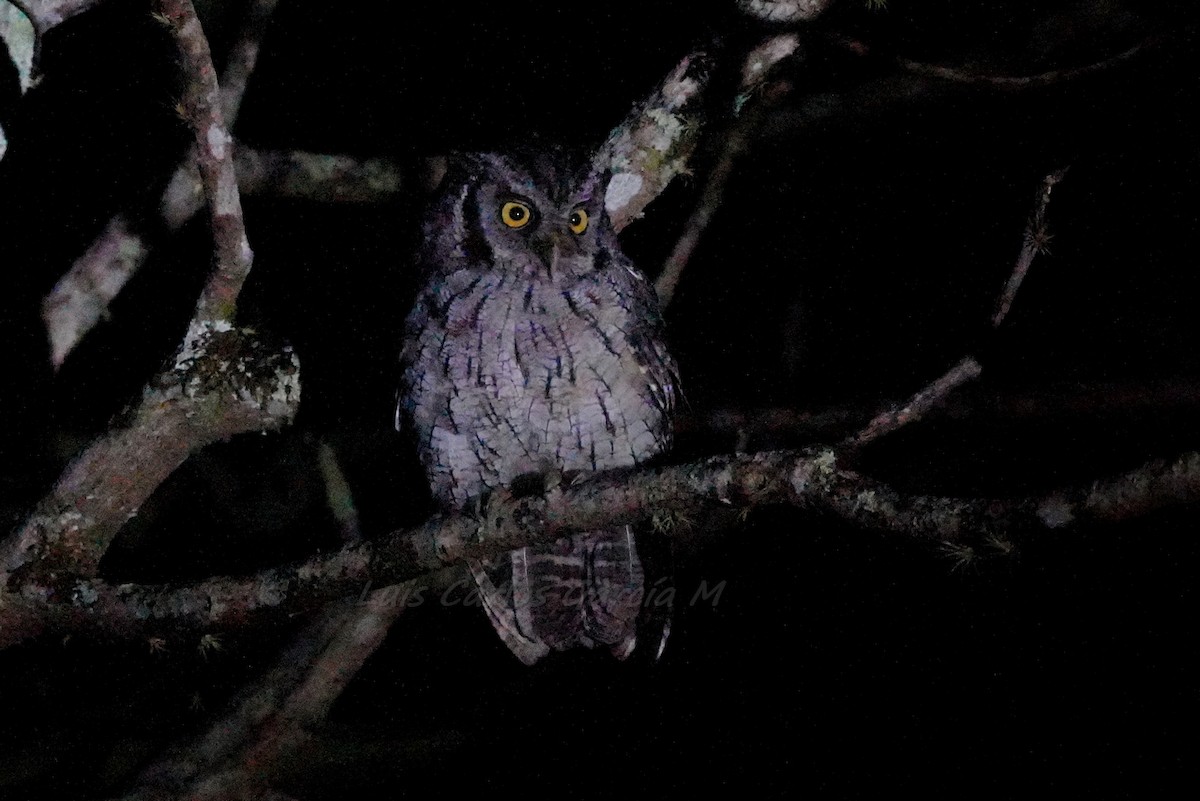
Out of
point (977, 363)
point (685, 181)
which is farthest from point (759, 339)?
point (977, 363)

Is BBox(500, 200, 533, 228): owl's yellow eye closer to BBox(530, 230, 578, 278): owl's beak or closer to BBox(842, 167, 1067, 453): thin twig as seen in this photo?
BBox(530, 230, 578, 278): owl's beak

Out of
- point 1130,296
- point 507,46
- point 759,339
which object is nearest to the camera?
point 1130,296

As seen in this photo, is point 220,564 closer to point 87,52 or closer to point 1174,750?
point 87,52

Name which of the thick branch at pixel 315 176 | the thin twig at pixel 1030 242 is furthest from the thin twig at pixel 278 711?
the thin twig at pixel 1030 242

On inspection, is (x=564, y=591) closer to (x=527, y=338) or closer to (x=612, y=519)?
(x=527, y=338)

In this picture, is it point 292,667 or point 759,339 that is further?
point 759,339
